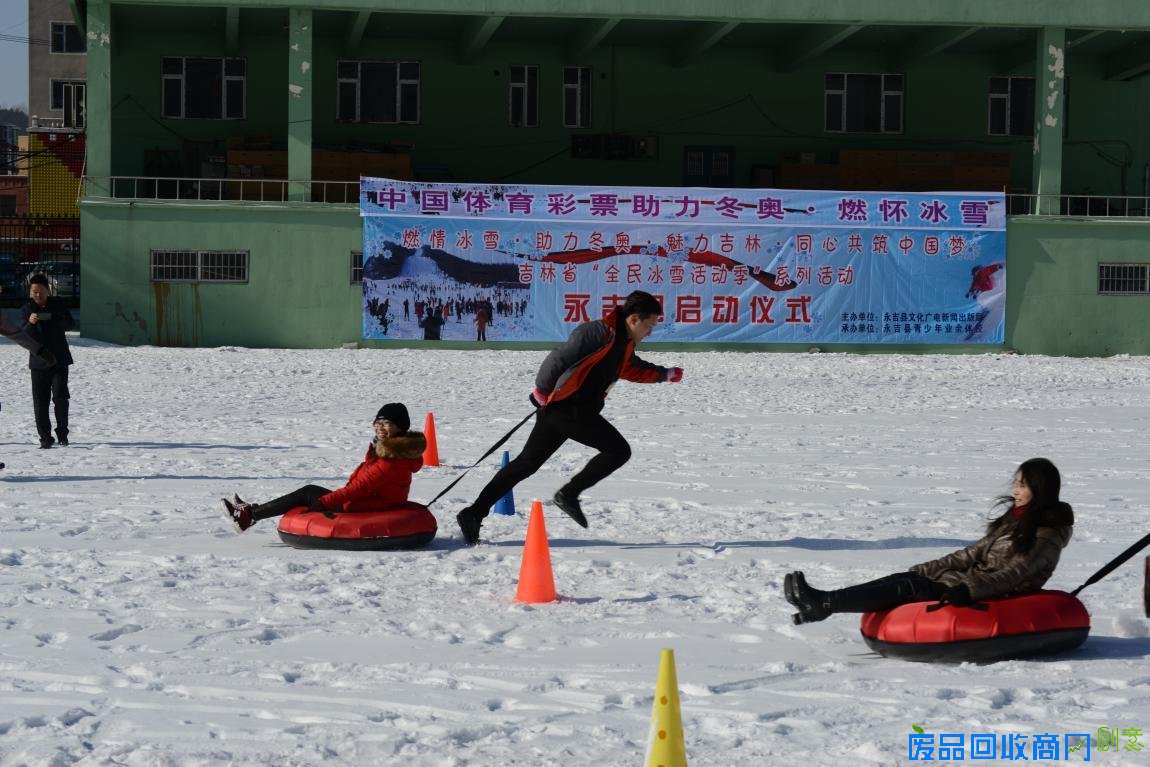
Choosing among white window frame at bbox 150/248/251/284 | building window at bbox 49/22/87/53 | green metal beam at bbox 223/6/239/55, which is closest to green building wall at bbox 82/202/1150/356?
white window frame at bbox 150/248/251/284

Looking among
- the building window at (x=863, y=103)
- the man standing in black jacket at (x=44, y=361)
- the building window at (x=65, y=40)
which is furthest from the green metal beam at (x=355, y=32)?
the building window at (x=65, y=40)

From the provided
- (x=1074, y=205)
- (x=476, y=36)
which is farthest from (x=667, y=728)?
A: (x=1074, y=205)

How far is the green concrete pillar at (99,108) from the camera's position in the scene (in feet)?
90.6

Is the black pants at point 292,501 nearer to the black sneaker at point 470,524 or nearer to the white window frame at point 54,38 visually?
the black sneaker at point 470,524

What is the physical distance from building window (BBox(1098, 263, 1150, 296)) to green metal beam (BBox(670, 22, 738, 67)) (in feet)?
29.9

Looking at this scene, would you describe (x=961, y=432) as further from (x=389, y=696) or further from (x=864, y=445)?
(x=389, y=696)

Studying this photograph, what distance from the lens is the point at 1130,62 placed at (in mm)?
34344

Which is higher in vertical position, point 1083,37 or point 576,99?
point 1083,37

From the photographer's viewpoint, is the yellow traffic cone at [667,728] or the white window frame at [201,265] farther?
the white window frame at [201,265]

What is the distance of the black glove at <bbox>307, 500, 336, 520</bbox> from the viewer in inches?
345

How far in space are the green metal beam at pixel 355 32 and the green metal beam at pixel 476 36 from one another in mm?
2159

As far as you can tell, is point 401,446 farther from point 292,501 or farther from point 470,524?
point 292,501

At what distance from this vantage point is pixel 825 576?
813 cm

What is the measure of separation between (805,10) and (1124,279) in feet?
28.2
